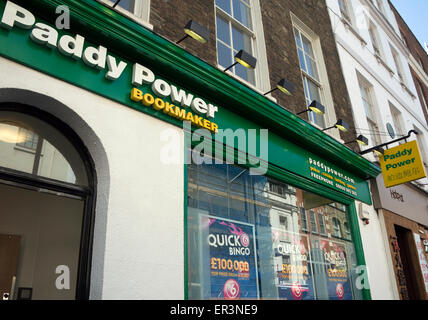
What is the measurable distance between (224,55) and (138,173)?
3008mm

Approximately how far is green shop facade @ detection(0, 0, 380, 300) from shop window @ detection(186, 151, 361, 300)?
0.07ft

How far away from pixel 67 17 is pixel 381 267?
23.8 feet

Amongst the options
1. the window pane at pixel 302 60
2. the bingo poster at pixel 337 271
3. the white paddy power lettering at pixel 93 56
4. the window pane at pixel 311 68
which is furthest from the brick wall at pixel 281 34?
the bingo poster at pixel 337 271

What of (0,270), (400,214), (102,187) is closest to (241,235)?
(102,187)

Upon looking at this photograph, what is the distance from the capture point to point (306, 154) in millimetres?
6574

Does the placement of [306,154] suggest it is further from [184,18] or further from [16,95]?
[16,95]

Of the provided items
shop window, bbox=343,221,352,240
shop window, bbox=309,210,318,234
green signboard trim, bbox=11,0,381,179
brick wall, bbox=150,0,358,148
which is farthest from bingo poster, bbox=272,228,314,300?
brick wall, bbox=150,0,358,148

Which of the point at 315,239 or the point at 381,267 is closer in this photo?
the point at 315,239

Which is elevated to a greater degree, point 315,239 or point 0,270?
point 315,239

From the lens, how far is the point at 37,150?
3.41 metres

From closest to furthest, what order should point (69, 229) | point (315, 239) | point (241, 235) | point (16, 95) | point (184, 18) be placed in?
point (16, 95) → point (69, 229) → point (241, 235) → point (184, 18) → point (315, 239)

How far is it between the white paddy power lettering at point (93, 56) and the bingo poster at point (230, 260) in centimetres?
133

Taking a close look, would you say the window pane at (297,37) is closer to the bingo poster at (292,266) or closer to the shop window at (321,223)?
the shop window at (321,223)

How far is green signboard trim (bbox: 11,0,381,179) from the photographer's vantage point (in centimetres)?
368
